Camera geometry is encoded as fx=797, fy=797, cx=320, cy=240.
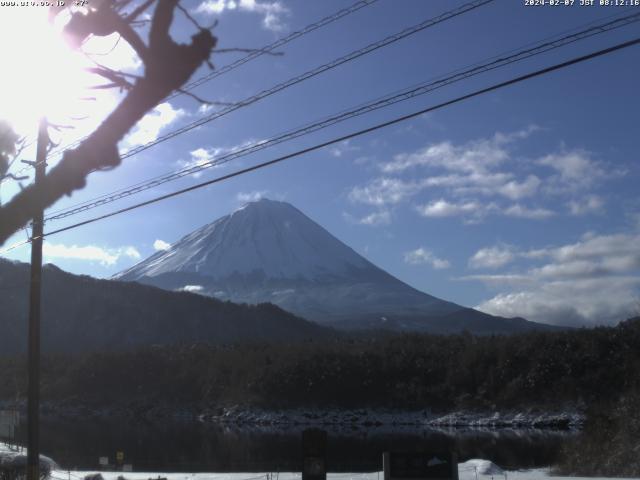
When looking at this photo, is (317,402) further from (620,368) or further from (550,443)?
(550,443)

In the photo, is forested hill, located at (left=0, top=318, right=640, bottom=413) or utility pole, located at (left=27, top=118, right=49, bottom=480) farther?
forested hill, located at (left=0, top=318, right=640, bottom=413)

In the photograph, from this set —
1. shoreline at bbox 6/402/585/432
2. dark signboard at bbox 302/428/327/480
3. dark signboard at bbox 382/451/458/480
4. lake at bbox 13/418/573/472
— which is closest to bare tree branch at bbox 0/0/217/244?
dark signboard at bbox 302/428/327/480

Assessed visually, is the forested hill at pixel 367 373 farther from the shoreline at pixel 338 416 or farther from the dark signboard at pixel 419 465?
the dark signboard at pixel 419 465

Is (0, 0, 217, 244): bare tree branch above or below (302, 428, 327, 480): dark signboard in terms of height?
above

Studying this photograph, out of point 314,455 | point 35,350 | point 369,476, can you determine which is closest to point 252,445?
point 369,476

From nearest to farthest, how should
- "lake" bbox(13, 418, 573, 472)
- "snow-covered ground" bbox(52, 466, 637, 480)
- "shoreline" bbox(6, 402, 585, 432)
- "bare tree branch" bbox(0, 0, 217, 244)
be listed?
"bare tree branch" bbox(0, 0, 217, 244) → "snow-covered ground" bbox(52, 466, 637, 480) → "lake" bbox(13, 418, 573, 472) → "shoreline" bbox(6, 402, 585, 432)

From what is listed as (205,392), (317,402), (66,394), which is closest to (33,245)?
(317,402)

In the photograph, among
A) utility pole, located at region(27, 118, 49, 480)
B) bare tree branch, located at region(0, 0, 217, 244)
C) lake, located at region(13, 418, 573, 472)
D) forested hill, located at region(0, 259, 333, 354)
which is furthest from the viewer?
forested hill, located at region(0, 259, 333, 354)

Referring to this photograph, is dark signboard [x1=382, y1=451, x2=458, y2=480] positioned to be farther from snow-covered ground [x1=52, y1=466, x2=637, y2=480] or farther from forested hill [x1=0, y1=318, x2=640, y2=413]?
forested hill [x1=0, y1=318, x2=640, y2=413]
